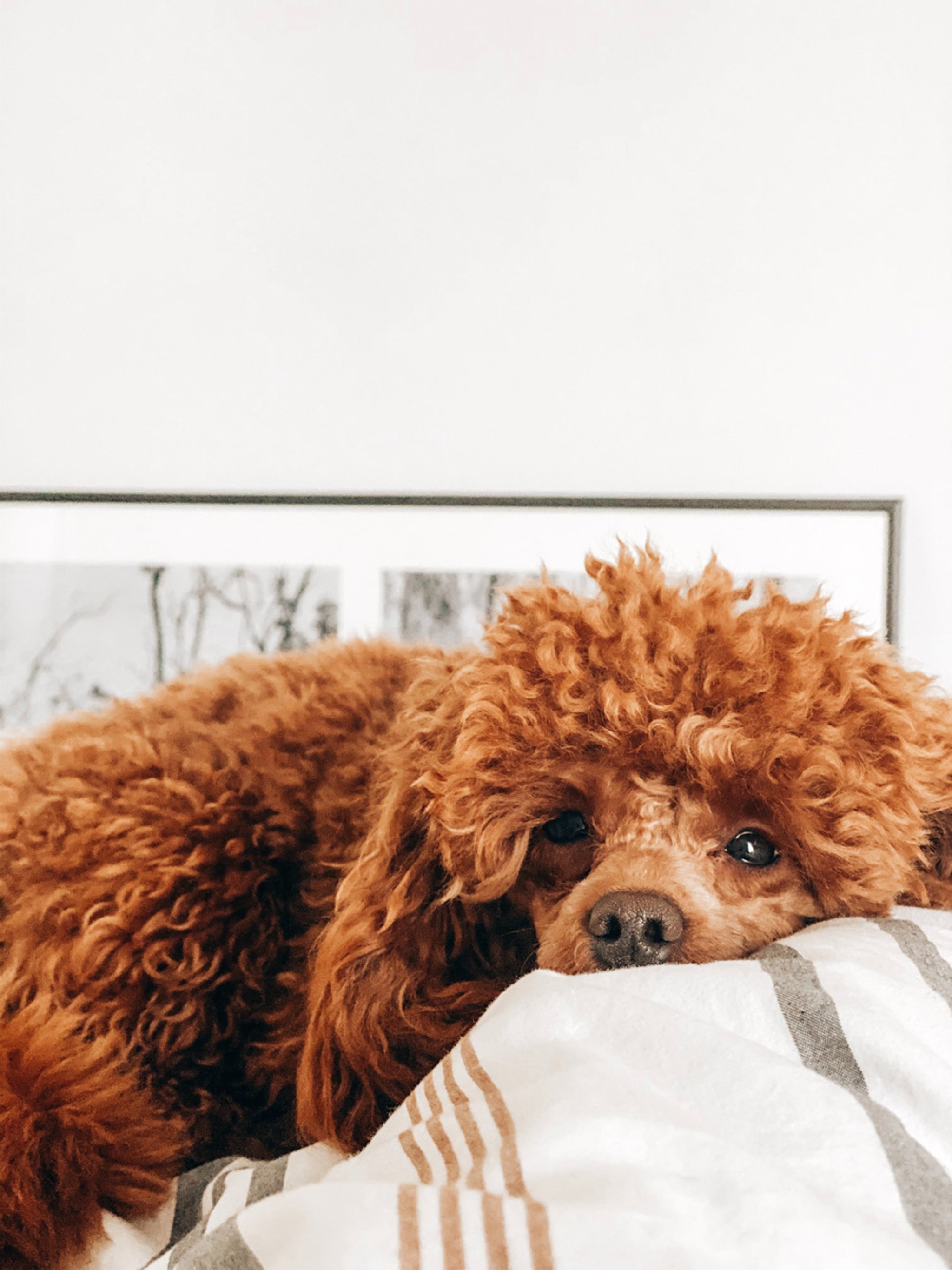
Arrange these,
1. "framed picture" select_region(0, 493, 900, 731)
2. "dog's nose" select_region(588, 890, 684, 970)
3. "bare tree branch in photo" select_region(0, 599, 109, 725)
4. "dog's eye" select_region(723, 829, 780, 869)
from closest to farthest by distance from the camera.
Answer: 1. "dog's nose" select_region(588, 890, 684, 970)
2. "dog's eye" select_region(723, 829, 780, 869)
3. "framed picture" select_region(0, 493, 900, 731)
4. "bare tree branch in photo" select_region(0, 599, 109, 725)

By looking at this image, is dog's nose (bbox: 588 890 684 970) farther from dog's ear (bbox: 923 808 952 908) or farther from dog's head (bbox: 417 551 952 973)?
dog's ear (bbox: 923 808 952 908)

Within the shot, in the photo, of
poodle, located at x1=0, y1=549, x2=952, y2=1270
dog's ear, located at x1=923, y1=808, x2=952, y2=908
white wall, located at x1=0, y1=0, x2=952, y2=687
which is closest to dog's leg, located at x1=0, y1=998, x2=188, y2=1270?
poodle, located at x1=0, y1=549, x2=952, y2=1270

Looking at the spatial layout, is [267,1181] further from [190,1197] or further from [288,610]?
[288,610]

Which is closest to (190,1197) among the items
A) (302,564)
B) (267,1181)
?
(267,1181)

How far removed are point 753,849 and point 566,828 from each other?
157 mm

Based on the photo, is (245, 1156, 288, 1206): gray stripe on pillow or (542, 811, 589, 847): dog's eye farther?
Result: (542, 811, 589, 847): dog's eye

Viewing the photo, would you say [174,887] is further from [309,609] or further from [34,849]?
[309,609]

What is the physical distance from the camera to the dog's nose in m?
0.74

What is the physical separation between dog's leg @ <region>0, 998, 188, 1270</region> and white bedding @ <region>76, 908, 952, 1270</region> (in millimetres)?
37

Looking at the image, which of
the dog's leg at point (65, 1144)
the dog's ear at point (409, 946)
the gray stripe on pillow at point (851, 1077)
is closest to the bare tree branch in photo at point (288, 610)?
the dog's ear at point (409, 946)

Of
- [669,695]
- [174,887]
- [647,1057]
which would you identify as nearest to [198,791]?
[174,887]

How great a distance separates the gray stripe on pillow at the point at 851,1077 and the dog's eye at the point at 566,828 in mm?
213

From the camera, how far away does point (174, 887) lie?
37.5 inches

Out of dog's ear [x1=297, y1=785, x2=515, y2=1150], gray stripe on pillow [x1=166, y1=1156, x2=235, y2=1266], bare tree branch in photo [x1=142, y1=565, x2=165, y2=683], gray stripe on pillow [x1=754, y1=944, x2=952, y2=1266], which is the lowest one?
gray stripe on pillow [x1=166, y1=1156, x2=235, y2=1266]
